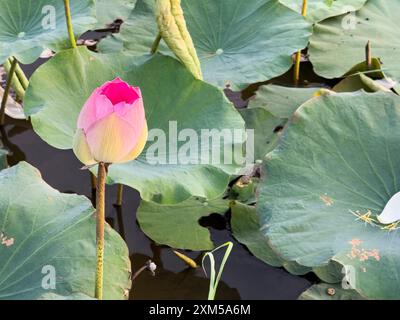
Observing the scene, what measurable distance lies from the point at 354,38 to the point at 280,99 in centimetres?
42

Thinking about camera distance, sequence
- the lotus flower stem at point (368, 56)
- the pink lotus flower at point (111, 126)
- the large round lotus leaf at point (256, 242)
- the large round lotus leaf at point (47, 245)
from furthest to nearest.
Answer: the lotus flower stem at point (368, 56) < the large round lotus leaf at point (256, 242) < the large round lotus leaf at point (47, 245) < the pink lotus flower at point (111, 126)

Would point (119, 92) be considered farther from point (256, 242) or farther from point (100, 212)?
point (256, 242)

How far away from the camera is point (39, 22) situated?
198cm

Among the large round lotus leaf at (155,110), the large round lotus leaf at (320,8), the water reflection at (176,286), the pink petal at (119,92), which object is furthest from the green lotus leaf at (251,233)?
the large round lotus leaf at (320,8)

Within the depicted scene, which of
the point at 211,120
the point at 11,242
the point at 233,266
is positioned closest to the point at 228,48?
the point at 211,120

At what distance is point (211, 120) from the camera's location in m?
1.72

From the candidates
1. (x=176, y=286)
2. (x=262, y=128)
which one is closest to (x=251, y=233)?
(x=176, y=286)

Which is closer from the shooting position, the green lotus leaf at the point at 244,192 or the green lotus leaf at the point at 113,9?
the green lotus leaf at the point at 244,192

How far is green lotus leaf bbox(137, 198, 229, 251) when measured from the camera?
1804mm

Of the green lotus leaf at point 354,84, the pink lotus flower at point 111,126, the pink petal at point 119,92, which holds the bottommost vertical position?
the green lotus leaf at point 354,84

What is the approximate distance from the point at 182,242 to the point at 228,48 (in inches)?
24.5

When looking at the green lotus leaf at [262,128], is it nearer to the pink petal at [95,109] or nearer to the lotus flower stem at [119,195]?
the lotus flower stem at [119,195]

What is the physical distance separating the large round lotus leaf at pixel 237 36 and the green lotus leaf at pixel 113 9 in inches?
19.0

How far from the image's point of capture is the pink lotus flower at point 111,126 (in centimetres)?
115
